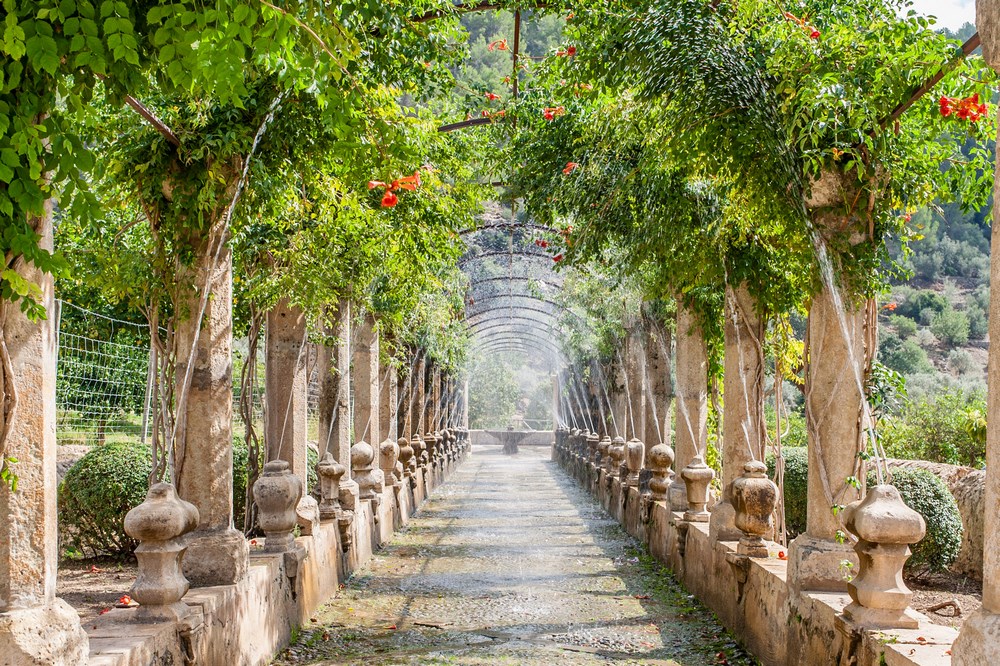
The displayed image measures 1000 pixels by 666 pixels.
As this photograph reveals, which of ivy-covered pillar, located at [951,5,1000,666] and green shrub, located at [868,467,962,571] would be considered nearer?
ivy-covered pillar, located at [951,5,1000,666]

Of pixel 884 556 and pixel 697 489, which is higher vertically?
pixel 884 556

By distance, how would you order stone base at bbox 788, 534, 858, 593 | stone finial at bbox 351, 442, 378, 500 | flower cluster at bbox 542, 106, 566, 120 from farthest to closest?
stone finial at bbox 351, 442, 378, 500 < flower cluster at bbox 542, 106, 566, 120 < stone base at bbox 788, 534, 858, 593

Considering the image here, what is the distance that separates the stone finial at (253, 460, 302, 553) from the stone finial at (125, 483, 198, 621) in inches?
80.9

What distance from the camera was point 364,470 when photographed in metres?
10.9

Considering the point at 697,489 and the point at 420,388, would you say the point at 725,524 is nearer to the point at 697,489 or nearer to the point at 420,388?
the point at 697,489

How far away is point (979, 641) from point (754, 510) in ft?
12.6

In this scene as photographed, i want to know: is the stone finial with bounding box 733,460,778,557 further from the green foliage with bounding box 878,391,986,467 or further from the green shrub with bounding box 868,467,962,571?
the green foliage with bounding box 878,391,986,467

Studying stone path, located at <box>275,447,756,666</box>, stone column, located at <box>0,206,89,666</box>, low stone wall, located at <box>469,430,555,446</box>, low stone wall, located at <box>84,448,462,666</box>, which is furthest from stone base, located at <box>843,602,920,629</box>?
low stone wall, located at <box>469,430,555,446</box>

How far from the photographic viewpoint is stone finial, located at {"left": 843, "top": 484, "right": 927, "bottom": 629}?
12.7 ft

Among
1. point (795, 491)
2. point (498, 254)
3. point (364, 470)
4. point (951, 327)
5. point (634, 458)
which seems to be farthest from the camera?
A: point (951, 327)

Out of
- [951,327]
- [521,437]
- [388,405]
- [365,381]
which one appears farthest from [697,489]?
[521,437]

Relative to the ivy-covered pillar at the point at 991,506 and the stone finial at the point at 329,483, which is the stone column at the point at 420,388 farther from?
the ivy-covered pillar at the point at 991,506

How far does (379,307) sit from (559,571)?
10.7 ft

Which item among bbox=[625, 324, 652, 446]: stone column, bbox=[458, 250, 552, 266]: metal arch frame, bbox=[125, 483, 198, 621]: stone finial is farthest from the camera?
bbox=[458, 250, 552, 266]: metal arch frame
